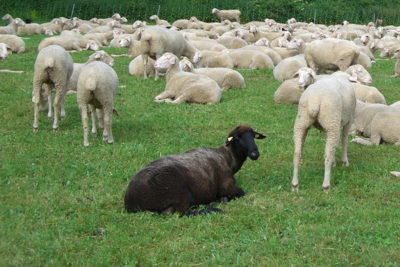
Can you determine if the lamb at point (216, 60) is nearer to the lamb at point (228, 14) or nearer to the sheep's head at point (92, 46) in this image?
the sheep's head at point (92, 46)

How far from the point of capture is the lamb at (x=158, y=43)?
1551 cm

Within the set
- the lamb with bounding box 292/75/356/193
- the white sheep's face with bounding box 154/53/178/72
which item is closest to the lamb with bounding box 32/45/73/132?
the white sheep's face with bounding box 154/53/178/72

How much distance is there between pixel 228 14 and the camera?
3538 cm

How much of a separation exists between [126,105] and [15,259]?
7.54 m

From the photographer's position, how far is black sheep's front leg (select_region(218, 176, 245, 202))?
22.4 feet

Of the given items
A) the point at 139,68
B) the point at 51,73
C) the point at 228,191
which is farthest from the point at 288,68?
the point at 228,191

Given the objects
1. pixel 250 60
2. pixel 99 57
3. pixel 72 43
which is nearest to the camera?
pixel 99 57

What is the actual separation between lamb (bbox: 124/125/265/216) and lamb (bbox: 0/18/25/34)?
21.2 metres

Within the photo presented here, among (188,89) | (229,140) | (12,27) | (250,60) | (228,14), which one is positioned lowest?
(12,27)

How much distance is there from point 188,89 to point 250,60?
582cm

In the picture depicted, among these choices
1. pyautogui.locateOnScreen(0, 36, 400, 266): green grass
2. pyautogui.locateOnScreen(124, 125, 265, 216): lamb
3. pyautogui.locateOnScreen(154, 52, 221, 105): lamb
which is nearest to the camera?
pyautogui.locateOnScreen(0, 36, 400, 266): green grass

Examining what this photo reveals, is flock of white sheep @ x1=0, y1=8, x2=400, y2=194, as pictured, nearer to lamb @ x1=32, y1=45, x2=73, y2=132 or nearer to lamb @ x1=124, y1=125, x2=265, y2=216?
lamb @ x1=32, y1=45, x2=73, y2=132

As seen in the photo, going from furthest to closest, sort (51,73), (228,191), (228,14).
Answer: (228,14), (51,73), (228,191)

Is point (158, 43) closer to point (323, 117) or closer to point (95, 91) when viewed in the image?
point (95, 91)
